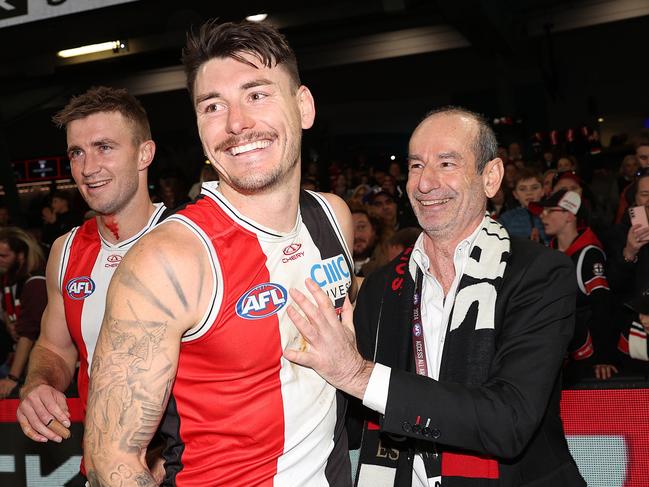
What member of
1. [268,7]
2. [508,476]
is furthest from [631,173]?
[508,476]

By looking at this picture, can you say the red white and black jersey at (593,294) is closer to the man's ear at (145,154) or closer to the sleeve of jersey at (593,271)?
the sleeve of jersey at (593,271)

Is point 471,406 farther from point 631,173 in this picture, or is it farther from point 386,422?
point 631,173

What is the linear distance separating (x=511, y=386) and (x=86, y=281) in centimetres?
180

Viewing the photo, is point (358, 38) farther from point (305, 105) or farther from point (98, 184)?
point (305, 105)

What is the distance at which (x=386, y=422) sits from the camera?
2.00 meters

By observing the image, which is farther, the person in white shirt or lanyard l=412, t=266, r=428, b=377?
lanyard l=412, t=266, r=428, b=377

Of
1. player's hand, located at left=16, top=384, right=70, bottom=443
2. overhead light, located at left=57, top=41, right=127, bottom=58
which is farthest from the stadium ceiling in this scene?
player's hand, located at left=16, top=384, right=70, bottom=443

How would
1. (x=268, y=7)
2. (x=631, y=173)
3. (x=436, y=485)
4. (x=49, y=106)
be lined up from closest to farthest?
(x=436, y=485)
(x=268, y=7)
(x=631, y=173)
(x=49, y=106)

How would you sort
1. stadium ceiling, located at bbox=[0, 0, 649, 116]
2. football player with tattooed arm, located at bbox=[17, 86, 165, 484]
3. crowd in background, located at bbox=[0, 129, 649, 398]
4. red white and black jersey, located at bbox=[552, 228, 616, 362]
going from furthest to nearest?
stadium ceiling, located at bbox=[0, 0, 649, 116]
red white and black jersey, located at bbox=[552, 228, 616, 362]
crowd in background, located at bbox=[0, 129, 649, 398]
football player with tattooed arm, located at bbox=[17, 86, 165, 484]

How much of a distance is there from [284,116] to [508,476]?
4.22 feet

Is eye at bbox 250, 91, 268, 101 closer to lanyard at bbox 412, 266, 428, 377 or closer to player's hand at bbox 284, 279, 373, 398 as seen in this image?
player's hand at bbox 284, 279, 373, 398

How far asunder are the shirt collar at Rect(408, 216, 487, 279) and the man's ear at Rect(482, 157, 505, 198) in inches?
4.3

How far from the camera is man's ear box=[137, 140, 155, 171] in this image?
3.14m

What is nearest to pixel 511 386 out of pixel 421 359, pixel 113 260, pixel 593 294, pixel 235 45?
pixel 421 359
